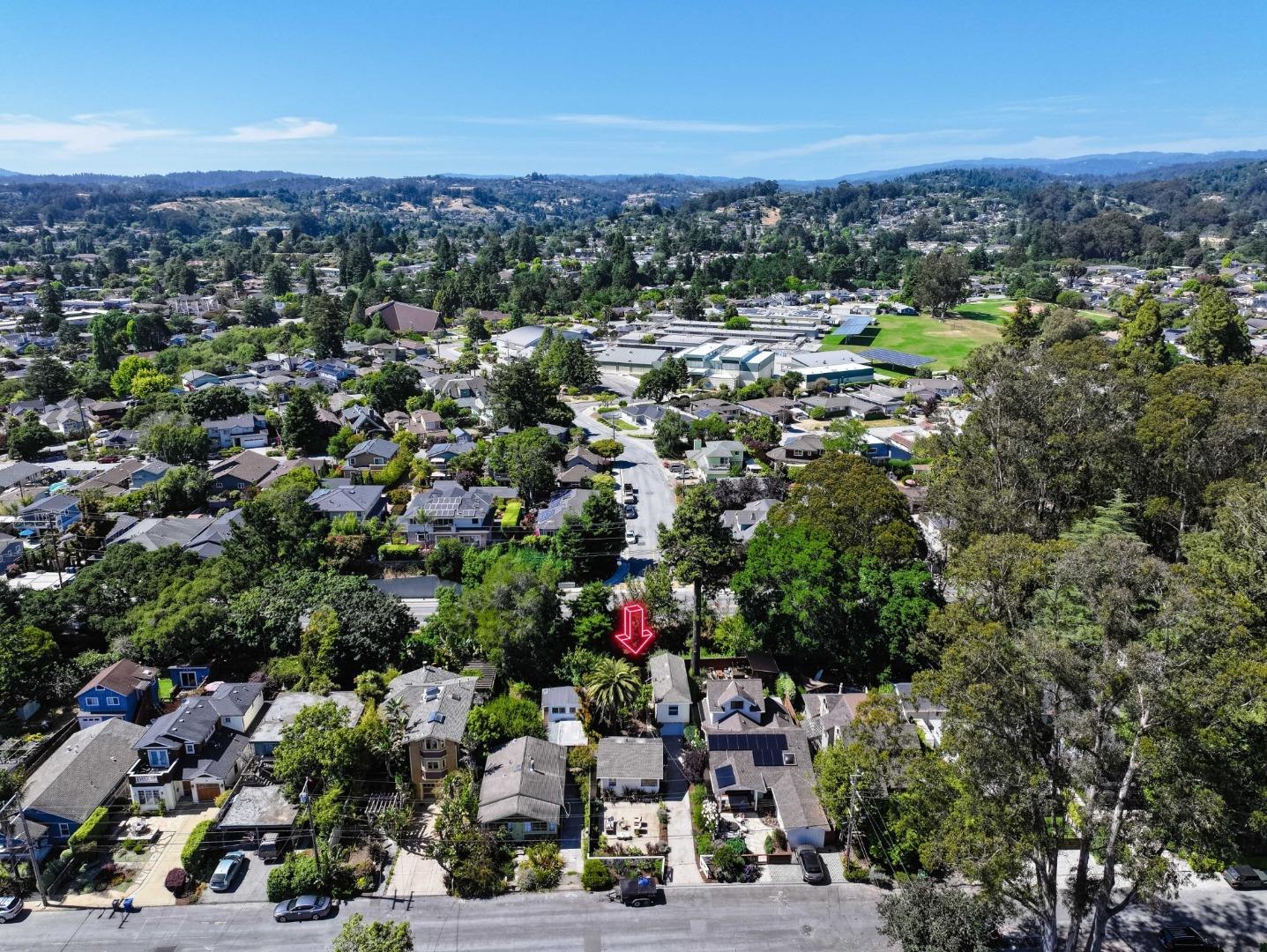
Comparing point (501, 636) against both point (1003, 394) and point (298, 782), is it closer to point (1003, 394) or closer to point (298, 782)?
point (298, 782)

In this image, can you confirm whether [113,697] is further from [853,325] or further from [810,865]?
[853,325]

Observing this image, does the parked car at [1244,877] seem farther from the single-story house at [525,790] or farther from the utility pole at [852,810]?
the single-story house at [525,790]

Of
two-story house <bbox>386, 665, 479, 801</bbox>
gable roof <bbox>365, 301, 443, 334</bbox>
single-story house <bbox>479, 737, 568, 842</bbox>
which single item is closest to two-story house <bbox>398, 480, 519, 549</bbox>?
two-story house <bbox>386, 665, 479, 801</bbox>

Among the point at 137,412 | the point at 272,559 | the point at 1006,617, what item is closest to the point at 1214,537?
the point at 1006,617

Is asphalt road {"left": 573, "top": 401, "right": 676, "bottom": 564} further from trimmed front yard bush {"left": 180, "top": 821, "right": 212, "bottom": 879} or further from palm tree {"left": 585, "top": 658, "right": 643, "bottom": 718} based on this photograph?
trimmed front yard bush {"left": 180, "top": 821, "right": 212, "bottom": 879}

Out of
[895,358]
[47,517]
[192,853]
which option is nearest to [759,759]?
[192,853]

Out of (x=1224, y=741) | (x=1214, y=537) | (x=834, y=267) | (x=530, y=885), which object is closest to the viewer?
(x=1224, y=741)
